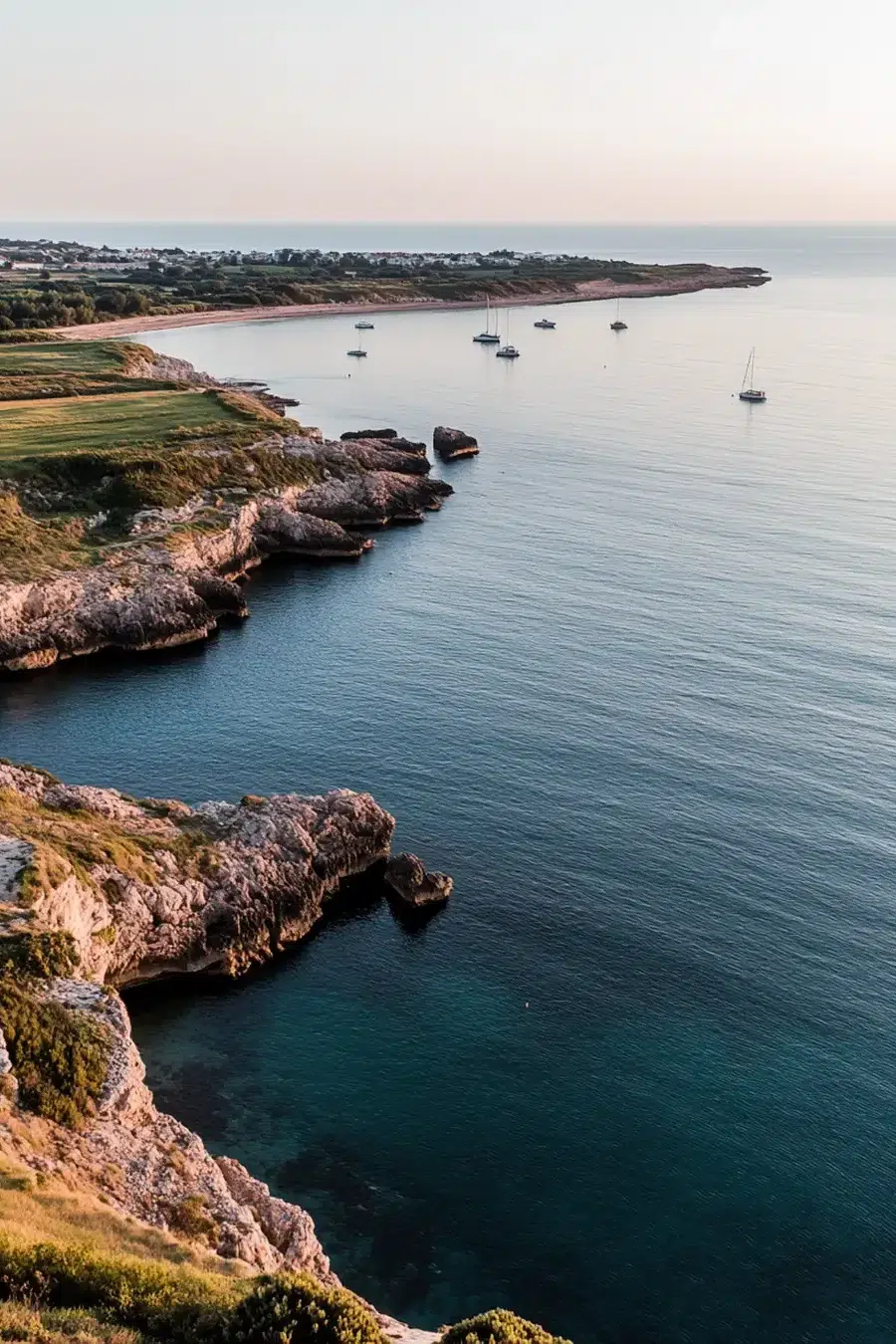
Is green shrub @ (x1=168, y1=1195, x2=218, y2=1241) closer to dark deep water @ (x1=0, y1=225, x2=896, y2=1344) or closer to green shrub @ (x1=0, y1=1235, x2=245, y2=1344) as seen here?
dark deep water @ (x1=0, y1=225, x2=896, y2=1344)

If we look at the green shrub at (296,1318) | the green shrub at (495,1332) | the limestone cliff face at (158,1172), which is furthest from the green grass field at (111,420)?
the green shrub at (495,1332)

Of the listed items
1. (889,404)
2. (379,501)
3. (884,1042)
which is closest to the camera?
(884,1042)

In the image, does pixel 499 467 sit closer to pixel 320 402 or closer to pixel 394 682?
pixel 320 402

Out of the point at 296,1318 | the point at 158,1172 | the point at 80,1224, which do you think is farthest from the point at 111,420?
the point at 296,1318

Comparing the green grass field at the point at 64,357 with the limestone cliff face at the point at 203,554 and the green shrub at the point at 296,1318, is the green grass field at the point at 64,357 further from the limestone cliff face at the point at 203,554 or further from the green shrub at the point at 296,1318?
the green shrub at the point at 296,1318

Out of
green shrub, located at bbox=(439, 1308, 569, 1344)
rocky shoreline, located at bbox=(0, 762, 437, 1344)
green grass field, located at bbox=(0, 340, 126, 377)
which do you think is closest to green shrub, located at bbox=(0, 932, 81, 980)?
rocky shoreline, located at bbox=(0, 762, 437, 1344)

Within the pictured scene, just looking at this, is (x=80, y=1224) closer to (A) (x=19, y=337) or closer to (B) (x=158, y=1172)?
(B) (x=158, y=1172)

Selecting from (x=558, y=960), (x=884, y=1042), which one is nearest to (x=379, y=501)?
(x=558, y=960)
